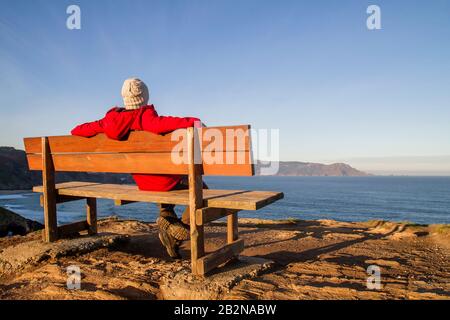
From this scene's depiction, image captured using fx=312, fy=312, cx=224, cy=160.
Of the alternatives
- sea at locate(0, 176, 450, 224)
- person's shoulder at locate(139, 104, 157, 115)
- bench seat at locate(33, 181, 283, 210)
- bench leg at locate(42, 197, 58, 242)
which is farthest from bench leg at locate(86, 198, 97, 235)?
sea at locate(0, 176, 450, 224)

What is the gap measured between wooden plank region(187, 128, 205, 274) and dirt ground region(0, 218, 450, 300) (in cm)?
50

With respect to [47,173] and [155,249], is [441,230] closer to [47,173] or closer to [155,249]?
[155,249]

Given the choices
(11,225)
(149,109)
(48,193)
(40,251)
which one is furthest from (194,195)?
(11,225)

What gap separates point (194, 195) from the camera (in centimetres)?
332

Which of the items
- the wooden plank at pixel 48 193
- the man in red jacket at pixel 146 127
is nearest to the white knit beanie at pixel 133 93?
the man in red jacket at pixel 146 127

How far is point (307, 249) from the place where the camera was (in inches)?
239

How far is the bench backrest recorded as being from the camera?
3.10 metres

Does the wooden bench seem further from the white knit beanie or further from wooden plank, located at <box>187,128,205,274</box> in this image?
the white knit beanie

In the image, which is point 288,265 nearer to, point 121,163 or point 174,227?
point 174,227

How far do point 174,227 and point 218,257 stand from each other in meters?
0.91

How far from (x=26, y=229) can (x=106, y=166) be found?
13.2 m

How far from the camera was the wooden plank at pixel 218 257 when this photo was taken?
3.34m

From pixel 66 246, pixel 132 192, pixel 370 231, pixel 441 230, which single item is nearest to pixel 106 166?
pixel 132 192
